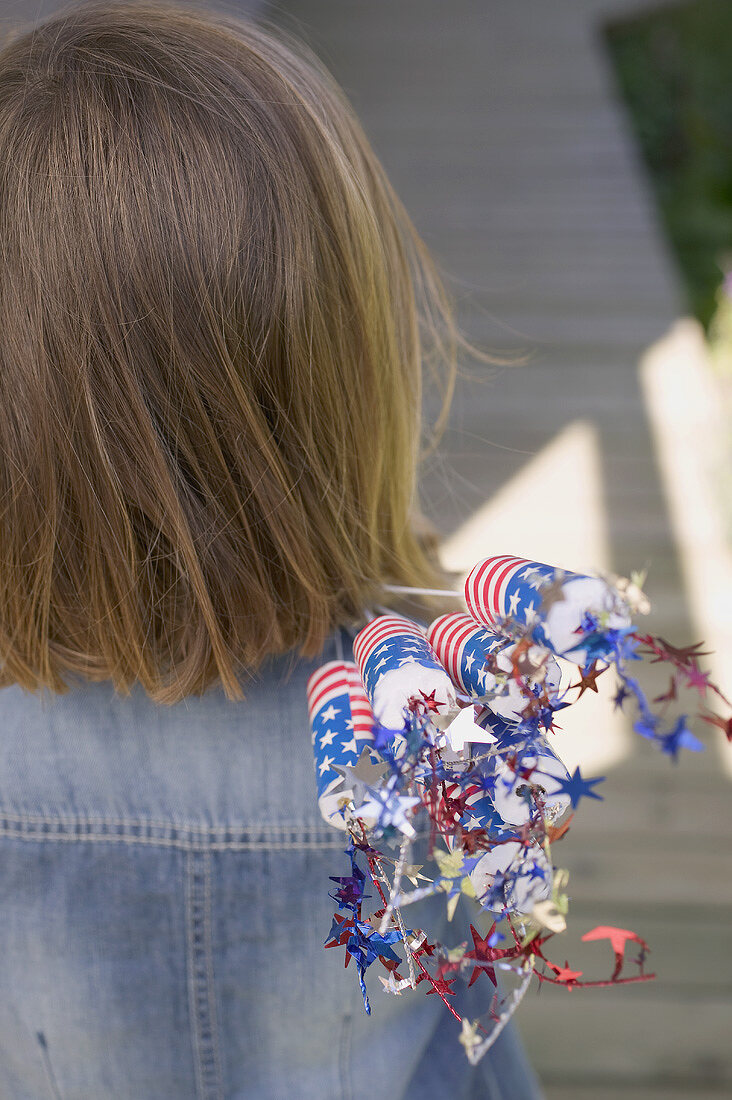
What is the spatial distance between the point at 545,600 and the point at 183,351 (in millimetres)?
265

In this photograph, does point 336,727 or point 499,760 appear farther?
point 336,727

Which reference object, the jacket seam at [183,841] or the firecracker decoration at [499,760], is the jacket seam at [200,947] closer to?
the jacket seam at [183,841]

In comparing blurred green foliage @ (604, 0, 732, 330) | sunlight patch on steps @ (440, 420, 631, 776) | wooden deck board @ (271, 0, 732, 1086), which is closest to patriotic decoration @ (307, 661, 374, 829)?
wooden deck board @ (271, 0, 732, 1086)

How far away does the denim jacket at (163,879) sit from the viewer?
2.23ft

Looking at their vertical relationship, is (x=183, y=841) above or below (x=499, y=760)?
below

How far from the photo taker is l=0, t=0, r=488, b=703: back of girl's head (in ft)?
1.67

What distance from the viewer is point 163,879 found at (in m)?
0.69

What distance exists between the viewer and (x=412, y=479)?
708 millimetres

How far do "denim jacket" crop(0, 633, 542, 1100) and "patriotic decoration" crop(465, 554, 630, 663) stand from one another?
0.26m

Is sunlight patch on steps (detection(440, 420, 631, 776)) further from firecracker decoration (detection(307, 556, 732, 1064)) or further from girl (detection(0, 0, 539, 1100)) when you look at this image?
firecracker decoration (detection(307, 556, 732, 1064))

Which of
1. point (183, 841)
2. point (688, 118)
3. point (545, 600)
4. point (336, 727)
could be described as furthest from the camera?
point (688, 118)

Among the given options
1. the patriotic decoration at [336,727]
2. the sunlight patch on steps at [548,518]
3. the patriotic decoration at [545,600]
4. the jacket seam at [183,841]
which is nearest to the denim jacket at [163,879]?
the jacket seam at [183,841]

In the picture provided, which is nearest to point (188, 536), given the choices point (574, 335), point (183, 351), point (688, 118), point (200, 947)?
point (183, 351)

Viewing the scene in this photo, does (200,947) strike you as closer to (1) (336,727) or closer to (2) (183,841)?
(2) (183,841)
